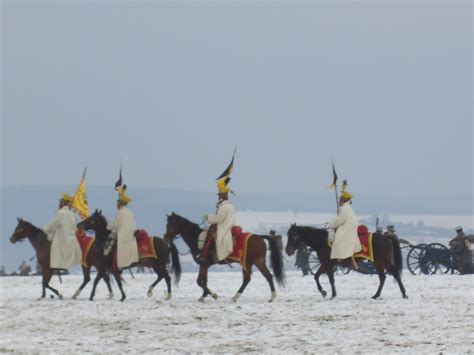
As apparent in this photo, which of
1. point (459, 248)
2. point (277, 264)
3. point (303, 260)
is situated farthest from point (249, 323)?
point (459, 248)

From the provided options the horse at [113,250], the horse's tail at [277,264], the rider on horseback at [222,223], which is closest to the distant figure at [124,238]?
the horse at [113,250]

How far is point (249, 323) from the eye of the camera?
68.8 ft

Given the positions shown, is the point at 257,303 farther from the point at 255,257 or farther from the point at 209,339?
the point at 209,339

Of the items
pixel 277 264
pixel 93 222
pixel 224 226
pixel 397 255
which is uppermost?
pixel 93 222

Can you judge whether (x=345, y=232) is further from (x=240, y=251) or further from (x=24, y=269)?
(x=24, y=269)

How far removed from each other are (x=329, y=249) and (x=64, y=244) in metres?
5.49

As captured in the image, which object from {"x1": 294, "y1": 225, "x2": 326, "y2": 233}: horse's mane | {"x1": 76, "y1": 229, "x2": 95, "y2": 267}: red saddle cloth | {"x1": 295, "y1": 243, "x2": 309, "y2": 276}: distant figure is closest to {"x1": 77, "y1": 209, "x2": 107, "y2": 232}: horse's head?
{"x1": 76, "y1": 229, "x2": 95, "y2": 267}: red saddle cloth

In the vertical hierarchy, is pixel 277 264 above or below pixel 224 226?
below

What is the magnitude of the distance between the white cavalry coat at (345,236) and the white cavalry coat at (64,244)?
211 inches

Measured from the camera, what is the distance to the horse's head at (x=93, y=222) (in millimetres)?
25984

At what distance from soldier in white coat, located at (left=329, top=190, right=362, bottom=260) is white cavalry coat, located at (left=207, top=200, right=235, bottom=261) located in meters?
2.11

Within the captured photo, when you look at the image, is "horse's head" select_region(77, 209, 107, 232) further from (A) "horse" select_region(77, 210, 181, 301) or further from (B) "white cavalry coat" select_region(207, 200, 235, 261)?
(B) "white cavalry coat" select_region(207, 200, 235, 261)

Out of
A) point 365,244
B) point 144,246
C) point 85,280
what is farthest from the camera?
point 85,280

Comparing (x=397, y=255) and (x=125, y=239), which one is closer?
(x=125, y=239)
